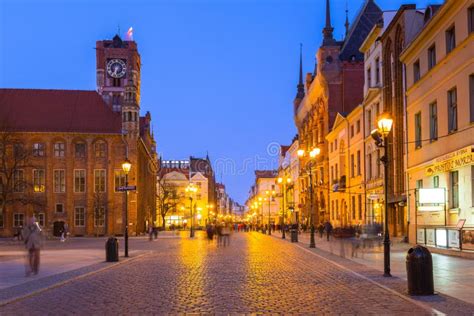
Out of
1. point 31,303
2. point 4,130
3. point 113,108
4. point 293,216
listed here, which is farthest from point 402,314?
point 293,216

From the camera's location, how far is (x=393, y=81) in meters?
43.8

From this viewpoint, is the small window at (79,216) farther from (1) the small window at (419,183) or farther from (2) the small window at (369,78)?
(1) the small window at (419,183)

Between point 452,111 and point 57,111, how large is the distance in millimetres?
62504

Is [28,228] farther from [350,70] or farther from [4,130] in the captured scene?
[350,70]

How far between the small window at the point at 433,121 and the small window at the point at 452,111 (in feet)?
7.29

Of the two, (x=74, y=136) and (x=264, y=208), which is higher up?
(x=74, y=136)

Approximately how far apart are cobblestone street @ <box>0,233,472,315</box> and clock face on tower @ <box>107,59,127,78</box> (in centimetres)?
7801

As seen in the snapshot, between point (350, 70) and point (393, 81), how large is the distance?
→ 2915 cm

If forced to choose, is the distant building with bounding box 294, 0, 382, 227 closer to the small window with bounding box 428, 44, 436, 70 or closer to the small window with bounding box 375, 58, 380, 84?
the small window with bounding box 375, 58, 380, 84

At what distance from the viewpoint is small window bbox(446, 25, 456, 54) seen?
30.4m

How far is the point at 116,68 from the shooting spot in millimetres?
98562

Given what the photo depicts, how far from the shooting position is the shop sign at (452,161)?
89.9ft

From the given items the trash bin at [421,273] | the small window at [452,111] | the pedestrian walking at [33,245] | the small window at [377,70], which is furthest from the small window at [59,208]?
the trash bin at [421,273]

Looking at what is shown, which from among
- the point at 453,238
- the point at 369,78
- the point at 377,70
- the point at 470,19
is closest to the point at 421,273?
the point at 453,238
